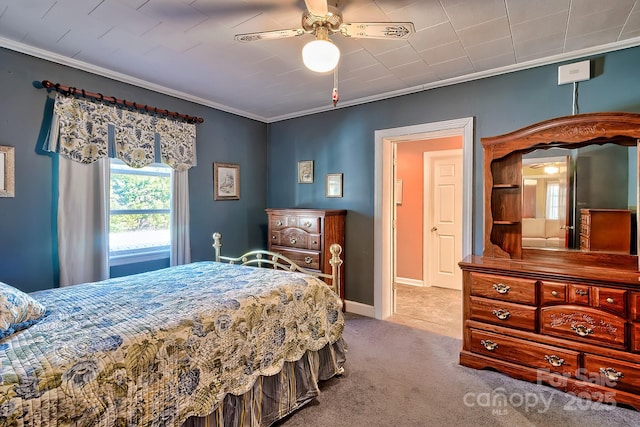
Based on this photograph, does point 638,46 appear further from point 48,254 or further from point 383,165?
point 48,254

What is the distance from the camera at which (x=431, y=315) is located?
3801 mm

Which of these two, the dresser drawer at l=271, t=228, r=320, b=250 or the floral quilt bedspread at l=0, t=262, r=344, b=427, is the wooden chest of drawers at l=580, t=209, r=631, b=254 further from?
the dresser drawer at l=271, t=228, r=320, b=250

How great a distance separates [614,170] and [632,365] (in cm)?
137

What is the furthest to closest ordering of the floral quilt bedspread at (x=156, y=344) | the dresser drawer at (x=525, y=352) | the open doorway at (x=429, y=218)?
the open doorway at (x=429, y=218), the dresser drawer at (x=525, y=352), the floral quilt bedspread at (x=156, y=344)

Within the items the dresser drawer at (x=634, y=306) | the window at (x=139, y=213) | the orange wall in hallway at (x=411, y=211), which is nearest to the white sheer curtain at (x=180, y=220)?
the window at (x=139, y=213)

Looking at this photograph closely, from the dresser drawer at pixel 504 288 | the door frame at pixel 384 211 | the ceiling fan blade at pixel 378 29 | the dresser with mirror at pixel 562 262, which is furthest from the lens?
the door frame at pixel 384 211

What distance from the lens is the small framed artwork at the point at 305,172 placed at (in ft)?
13.9

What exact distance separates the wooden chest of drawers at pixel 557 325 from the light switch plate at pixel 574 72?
148cm

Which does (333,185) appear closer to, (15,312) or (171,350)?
(171,350)

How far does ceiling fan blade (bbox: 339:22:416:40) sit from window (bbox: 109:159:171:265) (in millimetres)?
2509

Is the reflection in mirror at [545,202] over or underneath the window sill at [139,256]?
over

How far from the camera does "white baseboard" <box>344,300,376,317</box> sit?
12.3 feet

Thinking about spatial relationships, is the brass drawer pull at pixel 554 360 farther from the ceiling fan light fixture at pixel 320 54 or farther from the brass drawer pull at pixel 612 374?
the ceiling fan light fixture at pixel 320 54

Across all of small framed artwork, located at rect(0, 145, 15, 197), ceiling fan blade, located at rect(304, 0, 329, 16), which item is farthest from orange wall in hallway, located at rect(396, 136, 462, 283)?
small framed artwork, located at rect(0, 145, 15, 197)
